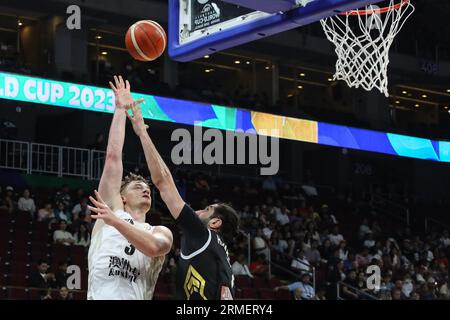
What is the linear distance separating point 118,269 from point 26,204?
32.6 ft

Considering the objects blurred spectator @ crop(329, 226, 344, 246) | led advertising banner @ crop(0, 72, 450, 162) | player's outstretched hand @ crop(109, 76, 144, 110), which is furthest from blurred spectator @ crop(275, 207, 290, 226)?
player's outstretched hand @ crop(109, 76, 144, 110)

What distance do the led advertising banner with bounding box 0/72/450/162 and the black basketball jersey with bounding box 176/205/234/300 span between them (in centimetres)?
1063

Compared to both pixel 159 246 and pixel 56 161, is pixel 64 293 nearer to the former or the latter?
pixel 56 161

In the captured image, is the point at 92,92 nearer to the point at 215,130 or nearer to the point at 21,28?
the point at 215,130

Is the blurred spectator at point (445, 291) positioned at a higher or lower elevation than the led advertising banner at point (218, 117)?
lower

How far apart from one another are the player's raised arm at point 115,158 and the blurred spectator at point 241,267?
9.17m

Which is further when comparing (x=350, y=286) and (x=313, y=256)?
(x=313, y=256)

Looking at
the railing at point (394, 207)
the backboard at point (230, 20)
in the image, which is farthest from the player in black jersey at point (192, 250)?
the railing at point (394, 207)

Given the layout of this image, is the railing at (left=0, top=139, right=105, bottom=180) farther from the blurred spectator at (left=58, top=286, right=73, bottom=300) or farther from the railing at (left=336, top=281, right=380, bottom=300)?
the blurred spectator at (left=58, top=286, right=73, bottom=300)

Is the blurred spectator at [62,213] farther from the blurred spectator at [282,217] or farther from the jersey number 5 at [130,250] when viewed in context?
the jersey number 5 at [130,250]

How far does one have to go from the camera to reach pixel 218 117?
17.0m

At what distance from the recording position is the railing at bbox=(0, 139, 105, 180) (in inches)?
629

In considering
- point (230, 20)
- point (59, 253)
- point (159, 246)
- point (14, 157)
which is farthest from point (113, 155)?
point (14, 157)

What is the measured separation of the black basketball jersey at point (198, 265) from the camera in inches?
174
